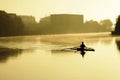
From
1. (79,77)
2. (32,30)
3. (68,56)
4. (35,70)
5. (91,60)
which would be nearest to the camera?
(79,77)

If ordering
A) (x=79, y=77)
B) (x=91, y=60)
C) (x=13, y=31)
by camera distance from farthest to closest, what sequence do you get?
(x=13, y=31), (x=91, y=60), (x=79, y=77)

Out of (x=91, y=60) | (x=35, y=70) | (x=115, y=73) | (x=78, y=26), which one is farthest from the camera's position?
(x=78, y=26)

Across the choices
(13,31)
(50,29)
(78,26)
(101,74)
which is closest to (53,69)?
(101,74)

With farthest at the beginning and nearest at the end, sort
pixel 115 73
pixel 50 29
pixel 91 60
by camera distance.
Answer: pixel 50 29 → pixel 91 60 → pixel 115 73

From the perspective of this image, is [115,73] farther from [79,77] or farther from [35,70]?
[35,70]

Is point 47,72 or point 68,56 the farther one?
point 68,56

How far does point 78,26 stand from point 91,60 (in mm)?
106249

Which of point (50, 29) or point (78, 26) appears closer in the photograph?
point (50, 29)

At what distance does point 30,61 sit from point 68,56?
172 inches

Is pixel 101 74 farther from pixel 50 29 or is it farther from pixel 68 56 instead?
pixel 50 29

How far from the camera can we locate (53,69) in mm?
29828

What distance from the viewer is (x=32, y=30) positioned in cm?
11644

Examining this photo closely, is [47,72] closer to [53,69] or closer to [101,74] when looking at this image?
[53,69]

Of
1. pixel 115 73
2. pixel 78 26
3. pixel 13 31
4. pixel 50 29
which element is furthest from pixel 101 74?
pixel 78 26
